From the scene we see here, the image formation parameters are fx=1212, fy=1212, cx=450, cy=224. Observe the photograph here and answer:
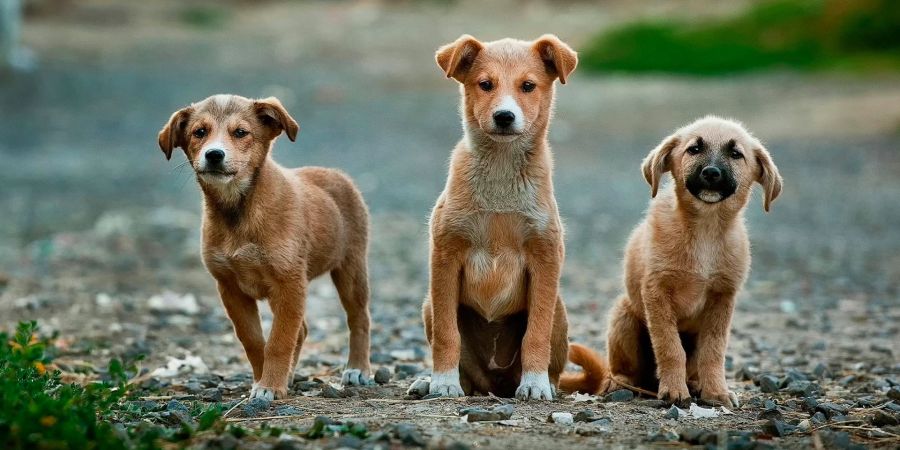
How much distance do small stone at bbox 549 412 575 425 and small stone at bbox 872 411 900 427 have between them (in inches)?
58.7

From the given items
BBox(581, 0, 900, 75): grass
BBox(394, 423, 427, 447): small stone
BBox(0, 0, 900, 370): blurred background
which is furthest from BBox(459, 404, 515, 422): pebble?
BBox(581, 0, 900, 75): grass

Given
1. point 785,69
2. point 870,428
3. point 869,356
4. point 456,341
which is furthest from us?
point 785,69

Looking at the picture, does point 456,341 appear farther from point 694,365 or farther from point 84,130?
point 84,130

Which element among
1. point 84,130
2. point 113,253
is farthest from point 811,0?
point 113,253

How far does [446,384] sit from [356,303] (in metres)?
1.20

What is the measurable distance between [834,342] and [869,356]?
52cm

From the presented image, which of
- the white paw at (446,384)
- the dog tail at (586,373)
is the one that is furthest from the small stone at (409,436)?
the dog tail at (586,373)

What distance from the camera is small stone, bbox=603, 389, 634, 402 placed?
258 inches

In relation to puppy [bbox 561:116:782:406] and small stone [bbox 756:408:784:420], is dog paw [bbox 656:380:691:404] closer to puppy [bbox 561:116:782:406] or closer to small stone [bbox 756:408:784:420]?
puppy [bbox 561:116:782:406]

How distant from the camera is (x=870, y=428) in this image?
570 centimetres

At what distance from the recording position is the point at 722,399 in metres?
6.33

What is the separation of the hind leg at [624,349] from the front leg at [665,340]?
0.42 meters

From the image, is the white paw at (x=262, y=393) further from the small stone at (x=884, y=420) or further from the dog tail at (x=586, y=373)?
the small stone at (x=884, y=420)

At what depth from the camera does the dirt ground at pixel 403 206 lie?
20.4 ft
